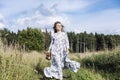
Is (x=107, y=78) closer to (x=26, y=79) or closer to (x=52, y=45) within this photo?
(x=52, y=45)

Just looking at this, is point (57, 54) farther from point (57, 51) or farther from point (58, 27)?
point (58, 27)

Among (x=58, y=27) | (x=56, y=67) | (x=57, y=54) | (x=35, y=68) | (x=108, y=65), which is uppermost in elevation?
(x=58, y=27)

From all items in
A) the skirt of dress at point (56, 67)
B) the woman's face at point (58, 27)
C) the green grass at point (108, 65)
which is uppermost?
the woman's face at point (58, 27)

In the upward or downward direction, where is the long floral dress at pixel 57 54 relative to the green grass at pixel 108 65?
upward

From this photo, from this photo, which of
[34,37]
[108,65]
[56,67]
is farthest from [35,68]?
[34,37]

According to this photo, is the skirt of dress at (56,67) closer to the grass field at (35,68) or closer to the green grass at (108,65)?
the grass field at (35,68)

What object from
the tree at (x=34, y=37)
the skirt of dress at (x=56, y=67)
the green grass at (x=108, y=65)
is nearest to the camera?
the skirt of dress at (x=56, y=67)

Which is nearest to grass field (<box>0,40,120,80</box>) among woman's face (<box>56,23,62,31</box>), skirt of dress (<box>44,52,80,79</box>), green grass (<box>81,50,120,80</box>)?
green grass (<box>81,50,120,80</box>)

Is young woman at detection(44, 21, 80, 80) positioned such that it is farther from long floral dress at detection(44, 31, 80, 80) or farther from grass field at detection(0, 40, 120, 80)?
grass field at detection(0, 40, 120, 80)

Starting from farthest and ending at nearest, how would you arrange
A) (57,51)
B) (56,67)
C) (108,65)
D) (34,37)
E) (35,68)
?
1. (34,37)
2. (108,65)
3. (35,68)
4. (57,51)
5. (56,67)

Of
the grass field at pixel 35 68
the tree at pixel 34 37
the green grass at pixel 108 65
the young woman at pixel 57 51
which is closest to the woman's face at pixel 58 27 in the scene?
the young woman at pixel 57 51

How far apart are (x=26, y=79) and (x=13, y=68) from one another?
503 millimetres

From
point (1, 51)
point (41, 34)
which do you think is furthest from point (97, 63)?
point (41, 34)

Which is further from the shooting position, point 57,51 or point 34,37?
point 34,37
